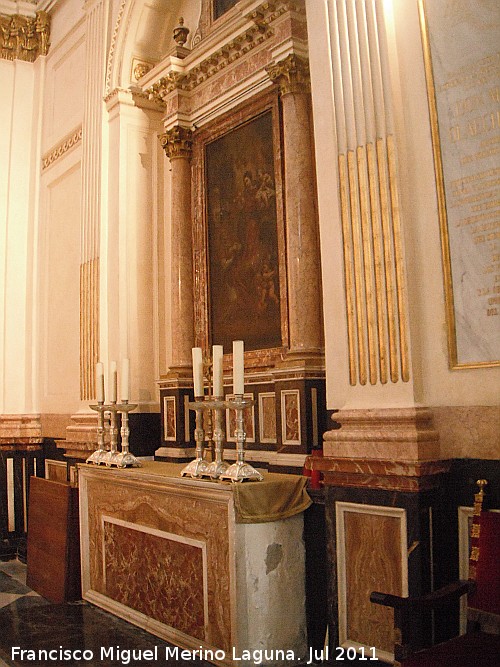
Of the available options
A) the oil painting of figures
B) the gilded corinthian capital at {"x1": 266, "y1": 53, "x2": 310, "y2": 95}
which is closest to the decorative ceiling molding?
the gilded corinthian capital at {"x1": 266, "y1": 53, "x2": 310, "y2": 95}

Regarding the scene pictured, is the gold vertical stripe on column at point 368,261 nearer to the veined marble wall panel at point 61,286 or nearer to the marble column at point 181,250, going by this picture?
the marble column at point 181,250

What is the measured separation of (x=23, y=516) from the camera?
7328mm

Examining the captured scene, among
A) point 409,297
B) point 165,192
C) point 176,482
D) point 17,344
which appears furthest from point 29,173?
point 409,297

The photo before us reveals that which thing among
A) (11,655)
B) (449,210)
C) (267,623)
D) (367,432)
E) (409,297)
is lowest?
(11,655)

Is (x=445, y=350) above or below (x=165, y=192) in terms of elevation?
below

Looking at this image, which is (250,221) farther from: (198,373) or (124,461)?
(124,461)

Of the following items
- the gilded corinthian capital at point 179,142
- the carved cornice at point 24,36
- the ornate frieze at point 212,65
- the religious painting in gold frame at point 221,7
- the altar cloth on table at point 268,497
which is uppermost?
the carved cornice at point 24,36

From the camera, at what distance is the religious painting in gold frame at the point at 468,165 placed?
3129 mm

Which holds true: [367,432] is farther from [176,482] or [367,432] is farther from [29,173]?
[29,173]

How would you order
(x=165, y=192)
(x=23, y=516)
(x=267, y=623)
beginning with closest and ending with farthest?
(x=267, y=623), (x=165, y=192), (x=23, y=516)

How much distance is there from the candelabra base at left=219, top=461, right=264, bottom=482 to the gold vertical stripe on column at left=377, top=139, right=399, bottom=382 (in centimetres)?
93

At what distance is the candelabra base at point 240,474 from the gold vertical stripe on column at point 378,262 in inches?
34.6

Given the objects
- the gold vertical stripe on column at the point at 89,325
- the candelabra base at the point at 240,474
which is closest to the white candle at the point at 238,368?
the candelabra base at the point at 240,474

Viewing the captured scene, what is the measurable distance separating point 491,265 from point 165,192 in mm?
3791
